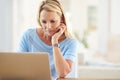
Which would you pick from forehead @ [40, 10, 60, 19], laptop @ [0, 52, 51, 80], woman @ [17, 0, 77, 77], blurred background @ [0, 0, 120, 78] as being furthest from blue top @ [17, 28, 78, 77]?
blurred background @ [0, 0, 120, 78]

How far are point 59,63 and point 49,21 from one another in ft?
0.98

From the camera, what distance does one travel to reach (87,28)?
6.28 m

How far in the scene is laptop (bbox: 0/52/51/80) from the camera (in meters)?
1.52

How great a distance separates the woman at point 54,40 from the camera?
1886 millimetres

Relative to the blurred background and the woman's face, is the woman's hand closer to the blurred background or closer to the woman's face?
the woman's face

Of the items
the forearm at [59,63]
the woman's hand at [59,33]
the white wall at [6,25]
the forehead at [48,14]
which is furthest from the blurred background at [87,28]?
the forearm at [59,63]

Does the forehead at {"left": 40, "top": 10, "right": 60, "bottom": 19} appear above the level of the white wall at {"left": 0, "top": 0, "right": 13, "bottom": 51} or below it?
above

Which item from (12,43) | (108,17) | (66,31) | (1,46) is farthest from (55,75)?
(108,17)

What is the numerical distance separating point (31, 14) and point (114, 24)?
1.95 m

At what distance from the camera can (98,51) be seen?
5824 millimetres

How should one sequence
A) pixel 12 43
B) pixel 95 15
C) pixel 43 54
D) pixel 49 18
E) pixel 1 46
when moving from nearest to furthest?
pixel 43 54 → pixel 49 18 → pixel 1 46 → pixel 12 43 → pixel 95 15

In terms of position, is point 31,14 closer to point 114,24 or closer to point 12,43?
point 12,43

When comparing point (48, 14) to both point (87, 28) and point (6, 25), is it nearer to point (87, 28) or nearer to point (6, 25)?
point (6, 25)

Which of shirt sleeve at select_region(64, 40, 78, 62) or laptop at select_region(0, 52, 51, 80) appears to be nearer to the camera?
laptop at select_region(0, 52, 51, 80)
